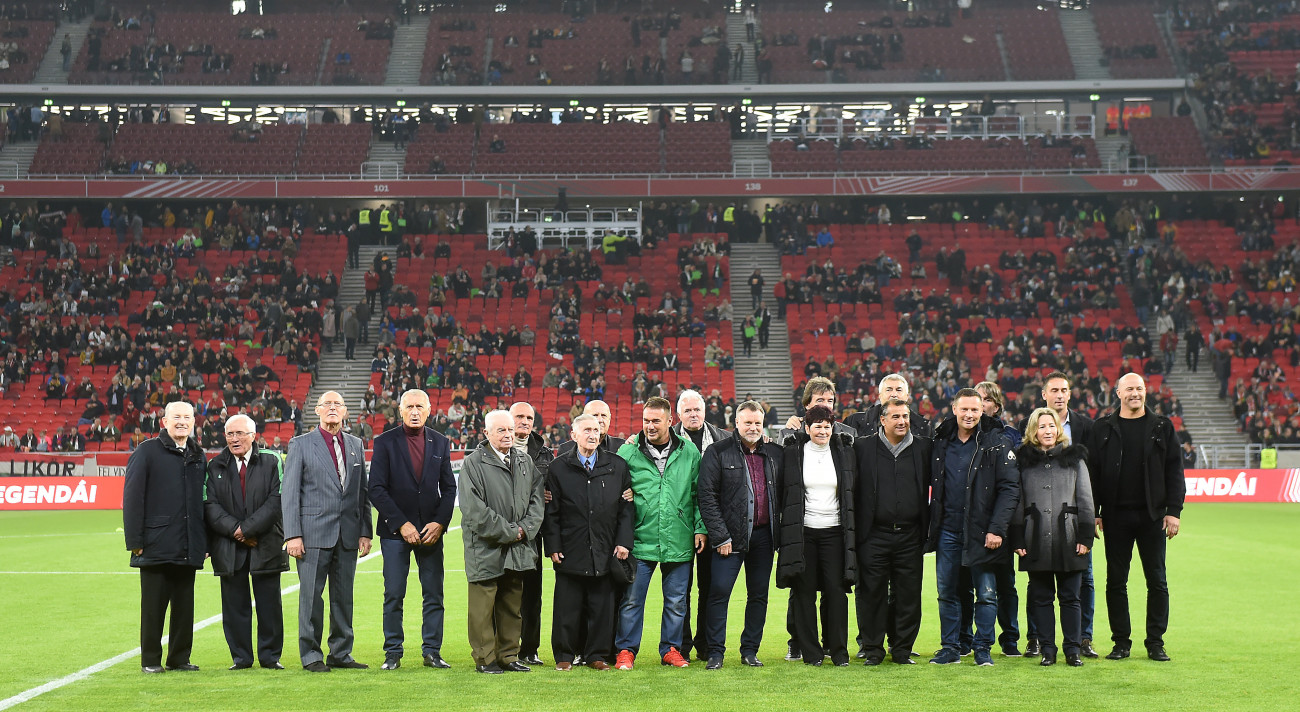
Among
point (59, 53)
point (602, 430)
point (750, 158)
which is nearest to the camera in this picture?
point (602, 430)

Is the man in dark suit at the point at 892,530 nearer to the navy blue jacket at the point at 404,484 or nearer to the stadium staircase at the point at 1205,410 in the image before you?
the navy blue jacket at the point at 404,484

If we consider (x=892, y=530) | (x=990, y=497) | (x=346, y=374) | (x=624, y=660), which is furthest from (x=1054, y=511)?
(x=346, y=374)

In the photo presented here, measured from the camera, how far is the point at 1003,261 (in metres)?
39.5

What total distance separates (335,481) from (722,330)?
2785 cm

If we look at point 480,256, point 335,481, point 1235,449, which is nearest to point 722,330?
point 480,256

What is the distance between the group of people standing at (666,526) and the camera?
371 inches

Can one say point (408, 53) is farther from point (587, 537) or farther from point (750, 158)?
point (587, 537)

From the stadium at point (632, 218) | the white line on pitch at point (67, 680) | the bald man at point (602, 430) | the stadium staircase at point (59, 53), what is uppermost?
the stadium staircase at point (59, 53)

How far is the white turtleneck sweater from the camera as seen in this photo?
953cm

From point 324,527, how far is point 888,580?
13.6ft

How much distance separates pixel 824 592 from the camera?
9.61 metres

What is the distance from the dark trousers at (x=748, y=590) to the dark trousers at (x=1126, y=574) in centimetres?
256

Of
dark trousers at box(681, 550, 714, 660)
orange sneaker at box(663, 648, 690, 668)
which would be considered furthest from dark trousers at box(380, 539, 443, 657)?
dark trousers at box(681, 550, 714, 660)

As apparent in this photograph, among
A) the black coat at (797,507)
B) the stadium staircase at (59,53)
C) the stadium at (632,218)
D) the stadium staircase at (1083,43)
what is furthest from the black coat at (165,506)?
the stadium staircase at (1083,43)
